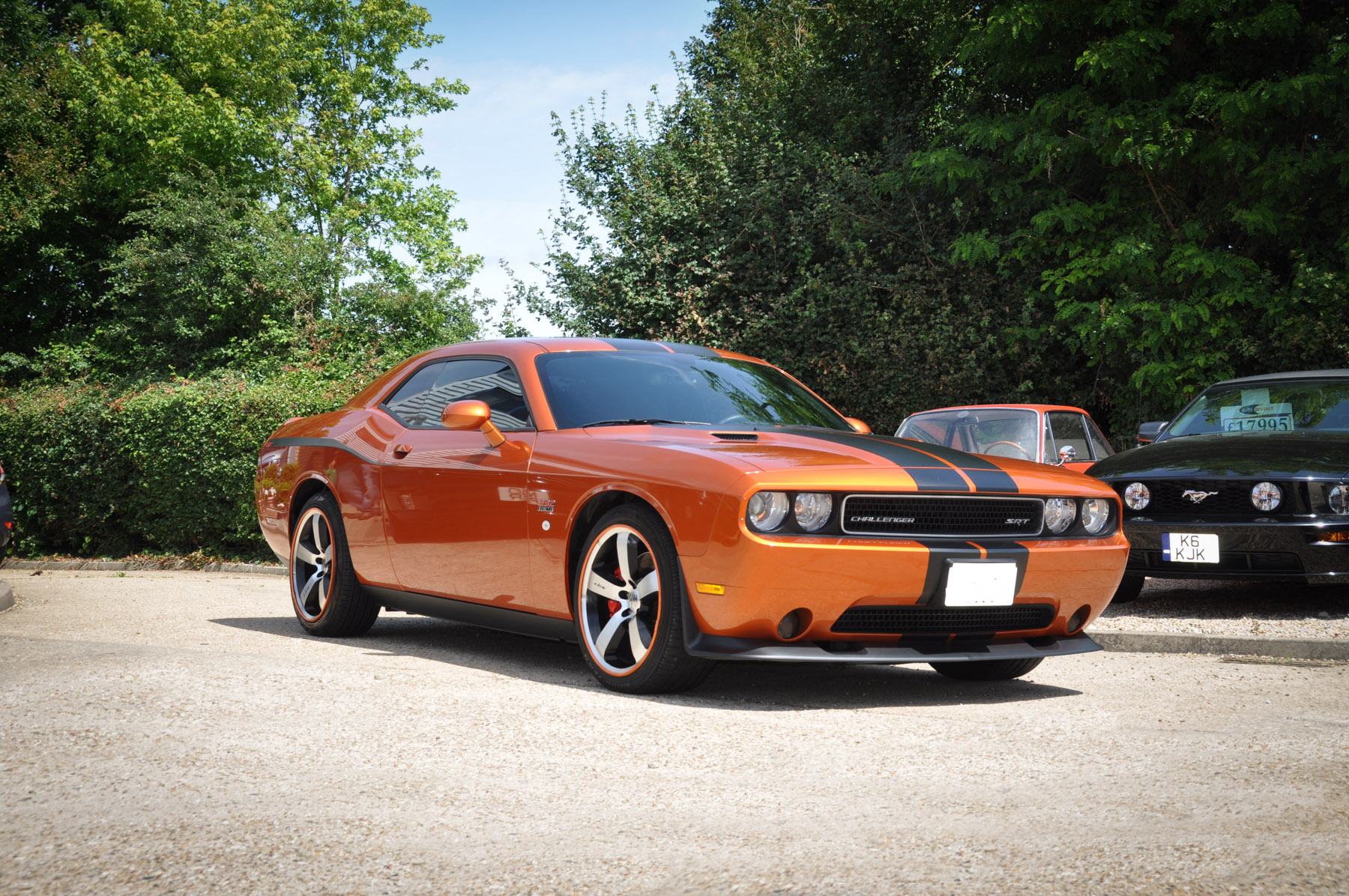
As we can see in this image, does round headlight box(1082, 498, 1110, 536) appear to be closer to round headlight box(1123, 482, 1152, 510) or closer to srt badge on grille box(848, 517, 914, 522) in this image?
srt badge on grille box(848, 517, 914, 522)

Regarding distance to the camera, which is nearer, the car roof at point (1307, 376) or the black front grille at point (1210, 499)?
the black front grille at point (1210, 499)

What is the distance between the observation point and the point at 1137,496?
25.5 feet

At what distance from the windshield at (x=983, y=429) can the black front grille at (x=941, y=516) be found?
620 cm

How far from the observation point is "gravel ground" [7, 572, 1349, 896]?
2.63 metres

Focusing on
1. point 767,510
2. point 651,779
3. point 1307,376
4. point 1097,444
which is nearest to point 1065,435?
point 1097,444

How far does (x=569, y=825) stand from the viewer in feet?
9.78

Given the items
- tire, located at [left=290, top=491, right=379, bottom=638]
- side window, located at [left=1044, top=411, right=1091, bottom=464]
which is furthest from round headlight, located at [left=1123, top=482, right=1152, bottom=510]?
tire, located at [left=290, top=491, right=379, bottom=638]

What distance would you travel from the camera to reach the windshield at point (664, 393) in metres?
5.50

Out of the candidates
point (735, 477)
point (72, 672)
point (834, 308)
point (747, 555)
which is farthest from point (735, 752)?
point (834, 308)

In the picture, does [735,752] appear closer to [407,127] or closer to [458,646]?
[458,646]

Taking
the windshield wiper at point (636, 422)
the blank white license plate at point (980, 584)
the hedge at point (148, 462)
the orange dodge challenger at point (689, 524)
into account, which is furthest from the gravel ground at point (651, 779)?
the hedge at point (148, 462)

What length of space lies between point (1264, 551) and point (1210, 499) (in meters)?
0.45

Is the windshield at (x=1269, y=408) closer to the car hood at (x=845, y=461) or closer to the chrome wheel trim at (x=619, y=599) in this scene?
the car hood at (x=845, y=461)

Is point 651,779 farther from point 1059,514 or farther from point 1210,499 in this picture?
point 1210,499
